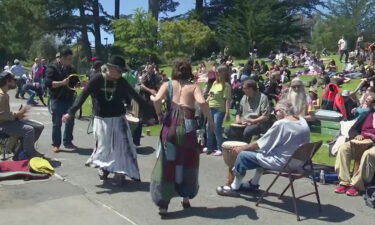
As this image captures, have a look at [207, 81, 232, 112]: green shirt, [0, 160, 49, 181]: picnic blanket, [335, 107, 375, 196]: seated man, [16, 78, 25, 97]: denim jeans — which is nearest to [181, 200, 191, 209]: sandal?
[335, 107, 375, 196]: seated man

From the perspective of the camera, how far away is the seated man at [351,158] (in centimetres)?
722

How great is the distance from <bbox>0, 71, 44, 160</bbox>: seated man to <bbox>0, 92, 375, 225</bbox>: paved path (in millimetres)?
823

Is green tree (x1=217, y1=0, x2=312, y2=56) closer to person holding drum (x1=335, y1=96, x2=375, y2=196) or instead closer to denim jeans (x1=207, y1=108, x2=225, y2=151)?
denim jeans (x1=207, y1=108, x2=225, y2=151)

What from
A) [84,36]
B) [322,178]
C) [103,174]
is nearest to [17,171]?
[103,174]

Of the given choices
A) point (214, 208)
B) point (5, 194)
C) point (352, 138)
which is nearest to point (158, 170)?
point (214, 208)

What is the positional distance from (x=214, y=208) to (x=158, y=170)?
89 cm

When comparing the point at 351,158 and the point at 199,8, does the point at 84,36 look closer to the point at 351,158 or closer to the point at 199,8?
the point at 199,8

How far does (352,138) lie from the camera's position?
25.2 feet

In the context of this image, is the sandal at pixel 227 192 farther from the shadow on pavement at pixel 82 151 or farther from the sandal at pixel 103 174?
the shadow on pavement at pixel 82 151

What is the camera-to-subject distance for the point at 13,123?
28.5 ft

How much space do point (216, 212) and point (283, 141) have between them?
45.4 inches

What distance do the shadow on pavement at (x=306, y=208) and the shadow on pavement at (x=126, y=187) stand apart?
142 centimetres

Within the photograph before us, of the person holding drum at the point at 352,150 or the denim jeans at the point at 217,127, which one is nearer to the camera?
the person holding drum at the point at 352,150

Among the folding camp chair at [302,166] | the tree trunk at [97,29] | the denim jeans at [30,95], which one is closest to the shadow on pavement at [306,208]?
the folding camp chair at [302,166]
